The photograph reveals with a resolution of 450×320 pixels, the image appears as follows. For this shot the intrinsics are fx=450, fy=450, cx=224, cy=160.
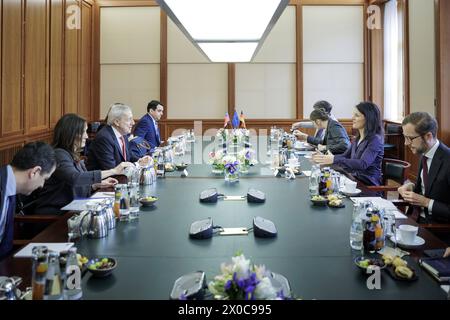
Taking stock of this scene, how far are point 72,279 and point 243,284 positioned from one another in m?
0.62

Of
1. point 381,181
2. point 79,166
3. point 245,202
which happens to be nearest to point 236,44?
point 245,202

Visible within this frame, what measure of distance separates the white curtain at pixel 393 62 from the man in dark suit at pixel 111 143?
189 inches

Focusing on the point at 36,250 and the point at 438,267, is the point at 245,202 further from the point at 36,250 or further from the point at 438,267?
the point at 36,250

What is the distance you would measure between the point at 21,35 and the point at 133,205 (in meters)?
4.38

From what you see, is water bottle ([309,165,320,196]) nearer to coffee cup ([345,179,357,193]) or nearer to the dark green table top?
the dark green table top

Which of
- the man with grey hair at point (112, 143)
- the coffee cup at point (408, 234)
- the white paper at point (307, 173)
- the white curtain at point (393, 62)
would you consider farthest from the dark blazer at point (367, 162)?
the white curtain at point (393, 62)

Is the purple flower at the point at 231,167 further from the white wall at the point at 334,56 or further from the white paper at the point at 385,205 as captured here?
the white wall at the point at 334,56

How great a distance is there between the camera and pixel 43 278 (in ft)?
3.96

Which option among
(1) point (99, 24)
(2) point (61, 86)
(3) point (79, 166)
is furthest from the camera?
(1) point (99, 24)

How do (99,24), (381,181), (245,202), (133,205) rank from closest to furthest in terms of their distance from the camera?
(133,205), (245,202), (381,181), (99,24)

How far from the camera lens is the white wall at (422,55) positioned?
5882 millimetres

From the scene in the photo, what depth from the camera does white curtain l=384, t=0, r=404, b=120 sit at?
23.4ft

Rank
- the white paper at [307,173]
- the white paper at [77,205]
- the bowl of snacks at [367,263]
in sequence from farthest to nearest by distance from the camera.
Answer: the white paper at [307,173], the white paper at [77,205], the bowl of snacks at [367,263]

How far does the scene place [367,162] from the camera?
3.61 meters
